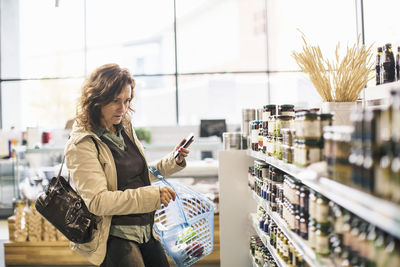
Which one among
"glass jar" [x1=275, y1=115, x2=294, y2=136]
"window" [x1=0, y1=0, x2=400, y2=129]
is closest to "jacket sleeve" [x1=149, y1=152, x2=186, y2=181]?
"glass jar" [x1=275, y1=115, x2=294, y2=136]

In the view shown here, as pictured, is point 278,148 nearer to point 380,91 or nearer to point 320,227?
point 320,227

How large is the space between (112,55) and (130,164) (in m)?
10.5

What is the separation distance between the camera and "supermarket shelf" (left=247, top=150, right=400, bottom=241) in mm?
861

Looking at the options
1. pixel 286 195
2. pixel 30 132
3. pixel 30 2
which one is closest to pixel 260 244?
pixel 286 195

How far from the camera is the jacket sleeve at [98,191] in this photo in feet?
6.44

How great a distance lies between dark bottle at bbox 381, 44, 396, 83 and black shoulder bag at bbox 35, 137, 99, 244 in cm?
194

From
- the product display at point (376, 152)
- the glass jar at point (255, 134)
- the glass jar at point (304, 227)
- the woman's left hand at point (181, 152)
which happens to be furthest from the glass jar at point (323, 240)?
the glass jar at point (255, 134)

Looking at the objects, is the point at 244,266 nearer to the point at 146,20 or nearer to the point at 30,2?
the point at 30,2

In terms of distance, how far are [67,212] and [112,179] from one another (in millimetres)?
325

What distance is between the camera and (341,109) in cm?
214

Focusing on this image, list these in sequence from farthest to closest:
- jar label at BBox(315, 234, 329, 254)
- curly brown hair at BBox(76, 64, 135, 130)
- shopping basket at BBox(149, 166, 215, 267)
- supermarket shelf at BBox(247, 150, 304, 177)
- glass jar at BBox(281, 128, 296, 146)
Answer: shopping basket at BBox(149, 166, 215, 267) → curly brown hair at BBox(76, 64, 135, 130) → glass jar at BBox(281, 128, 296, 146) → supermarket shelf at BBox(247, 150, 304, 177) → jar label at BBox(315, 234, 329, 254)

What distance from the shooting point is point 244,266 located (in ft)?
11.9

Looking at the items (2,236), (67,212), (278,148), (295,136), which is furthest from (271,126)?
(2,236)

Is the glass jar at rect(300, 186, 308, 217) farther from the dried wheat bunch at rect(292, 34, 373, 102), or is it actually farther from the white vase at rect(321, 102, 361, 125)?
the dried wheat bunch at rect(292, 34, 373, 102)
